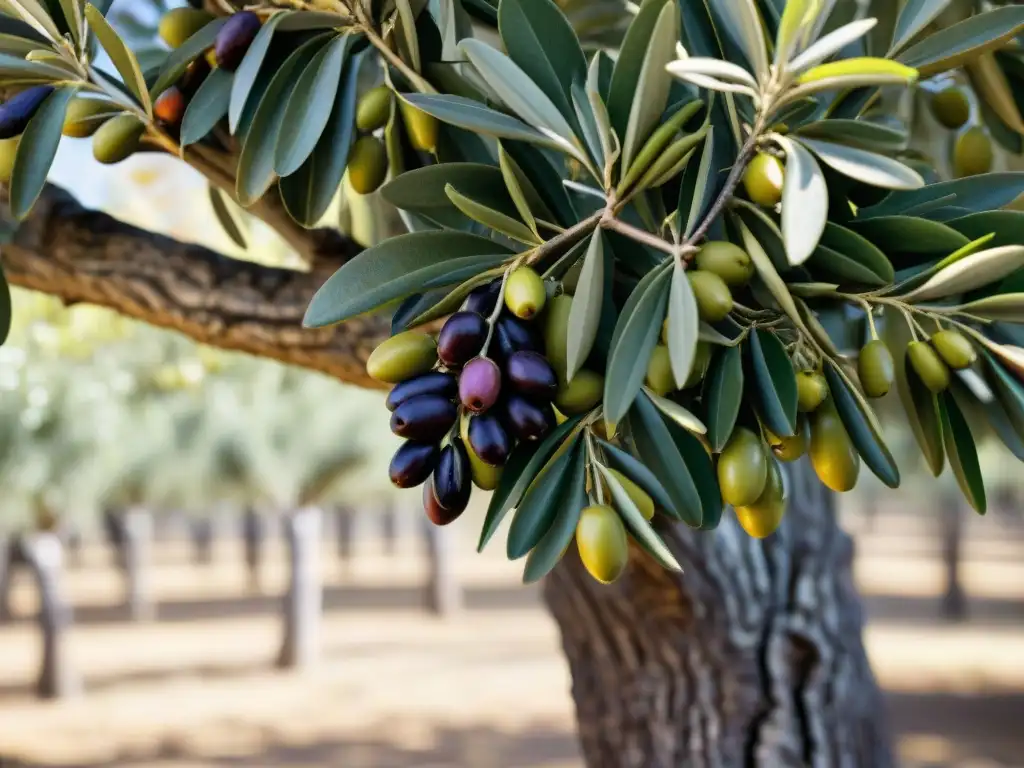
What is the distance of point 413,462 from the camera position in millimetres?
597

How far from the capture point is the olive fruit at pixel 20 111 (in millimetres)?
752

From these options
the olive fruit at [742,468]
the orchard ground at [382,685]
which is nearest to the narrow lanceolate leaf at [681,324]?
the olive fruit at [742,468]

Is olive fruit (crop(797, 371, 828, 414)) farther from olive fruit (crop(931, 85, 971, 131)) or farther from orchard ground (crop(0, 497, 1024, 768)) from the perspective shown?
orchard ground (crop(0, 497, 1024, 768))

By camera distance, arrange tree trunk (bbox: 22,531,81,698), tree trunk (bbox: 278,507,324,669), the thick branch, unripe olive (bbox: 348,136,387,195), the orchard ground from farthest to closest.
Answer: tree trunk (bbox: 278,507,324,669)
tree trunk (bbox: 22,531,81,698)
the orchard ground
the thick branch
unripe olive (bbox: 348,136,387,195)

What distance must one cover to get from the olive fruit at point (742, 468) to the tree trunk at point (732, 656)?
0.95m

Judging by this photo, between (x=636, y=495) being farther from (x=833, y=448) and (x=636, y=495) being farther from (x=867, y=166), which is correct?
(x=867, y=166)

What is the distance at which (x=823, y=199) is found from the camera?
1.65 ft

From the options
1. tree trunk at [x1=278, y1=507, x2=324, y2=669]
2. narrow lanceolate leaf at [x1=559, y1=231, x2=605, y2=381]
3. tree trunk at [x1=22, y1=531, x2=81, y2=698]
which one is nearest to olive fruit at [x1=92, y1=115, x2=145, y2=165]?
narrow lanceolate leaf at [x1=559, y1=231, x2=605, y2=381]

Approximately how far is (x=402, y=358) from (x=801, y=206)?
25 cm

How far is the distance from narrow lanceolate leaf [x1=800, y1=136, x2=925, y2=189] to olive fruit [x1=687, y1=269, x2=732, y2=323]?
8cm

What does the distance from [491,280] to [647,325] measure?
0.13 metres

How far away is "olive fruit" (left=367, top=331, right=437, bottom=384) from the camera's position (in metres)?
0.61

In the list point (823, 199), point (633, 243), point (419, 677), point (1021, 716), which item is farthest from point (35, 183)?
point (419, 677)

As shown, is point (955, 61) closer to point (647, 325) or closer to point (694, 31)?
point (694, 31)
